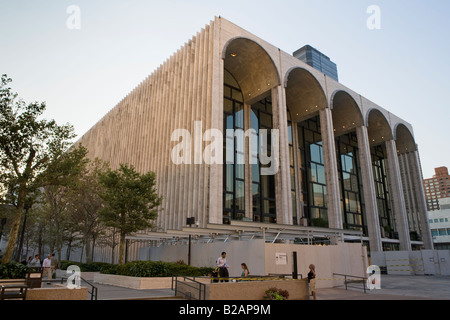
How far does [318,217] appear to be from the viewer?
4328cm

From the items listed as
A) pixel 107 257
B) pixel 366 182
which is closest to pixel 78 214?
pixel 107 257

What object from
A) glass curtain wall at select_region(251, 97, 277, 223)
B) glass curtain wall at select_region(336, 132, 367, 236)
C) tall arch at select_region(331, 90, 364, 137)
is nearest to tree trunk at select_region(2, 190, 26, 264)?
glass curtain wall at select_region(251, 97, 277, 223)

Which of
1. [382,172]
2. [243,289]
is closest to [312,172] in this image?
[382,172]

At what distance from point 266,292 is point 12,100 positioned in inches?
736

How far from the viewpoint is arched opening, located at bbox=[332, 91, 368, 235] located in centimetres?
4662

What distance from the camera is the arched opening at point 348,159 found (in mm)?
46625

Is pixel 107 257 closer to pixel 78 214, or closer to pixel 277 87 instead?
pixel 78 214

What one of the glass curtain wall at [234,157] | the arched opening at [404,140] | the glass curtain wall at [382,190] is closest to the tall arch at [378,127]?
the arched opening at [404,140]

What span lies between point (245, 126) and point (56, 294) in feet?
99.2

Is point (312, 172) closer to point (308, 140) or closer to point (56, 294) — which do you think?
point (308, 140)

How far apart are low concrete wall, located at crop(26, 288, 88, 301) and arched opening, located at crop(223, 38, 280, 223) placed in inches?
869

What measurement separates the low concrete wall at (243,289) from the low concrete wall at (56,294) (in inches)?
158

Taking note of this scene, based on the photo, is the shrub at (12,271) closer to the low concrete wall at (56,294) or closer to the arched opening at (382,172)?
the low concrete wall at (56,294)
